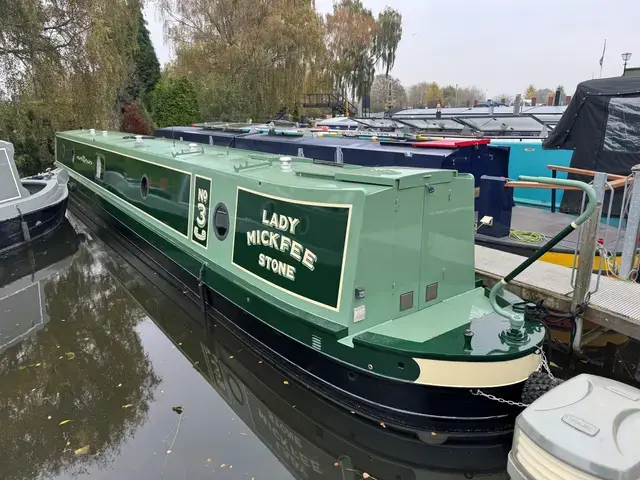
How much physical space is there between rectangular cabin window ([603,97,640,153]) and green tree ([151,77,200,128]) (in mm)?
18905

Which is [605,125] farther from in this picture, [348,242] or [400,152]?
[348,242]

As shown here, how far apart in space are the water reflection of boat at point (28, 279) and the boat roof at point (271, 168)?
7.52ft

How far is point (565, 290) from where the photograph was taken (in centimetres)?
480

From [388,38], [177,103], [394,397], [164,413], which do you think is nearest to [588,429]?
[394,397]

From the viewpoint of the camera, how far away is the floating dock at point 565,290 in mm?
4281

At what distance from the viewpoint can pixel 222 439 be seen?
4227 millimetres

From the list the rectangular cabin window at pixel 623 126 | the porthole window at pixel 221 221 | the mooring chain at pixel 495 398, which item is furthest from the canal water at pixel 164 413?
the rectangular cabin window at pixel 623 126

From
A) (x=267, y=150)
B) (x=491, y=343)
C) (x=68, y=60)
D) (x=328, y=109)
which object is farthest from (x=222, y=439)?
(x=328, y=109)

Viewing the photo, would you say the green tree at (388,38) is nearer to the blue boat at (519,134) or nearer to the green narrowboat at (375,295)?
the blue boat at (519,134)


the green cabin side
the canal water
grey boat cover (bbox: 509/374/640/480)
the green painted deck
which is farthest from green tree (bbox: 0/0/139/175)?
grey boat cover (bbox: 509/374/640/480)

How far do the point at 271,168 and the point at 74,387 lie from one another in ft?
10.8

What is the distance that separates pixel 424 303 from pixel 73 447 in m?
3.45

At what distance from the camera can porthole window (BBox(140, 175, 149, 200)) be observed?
776 centimetres

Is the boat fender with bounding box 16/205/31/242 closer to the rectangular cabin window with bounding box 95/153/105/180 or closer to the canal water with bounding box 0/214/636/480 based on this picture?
the rectangular cabin window with bounding box 95/153/105/180
